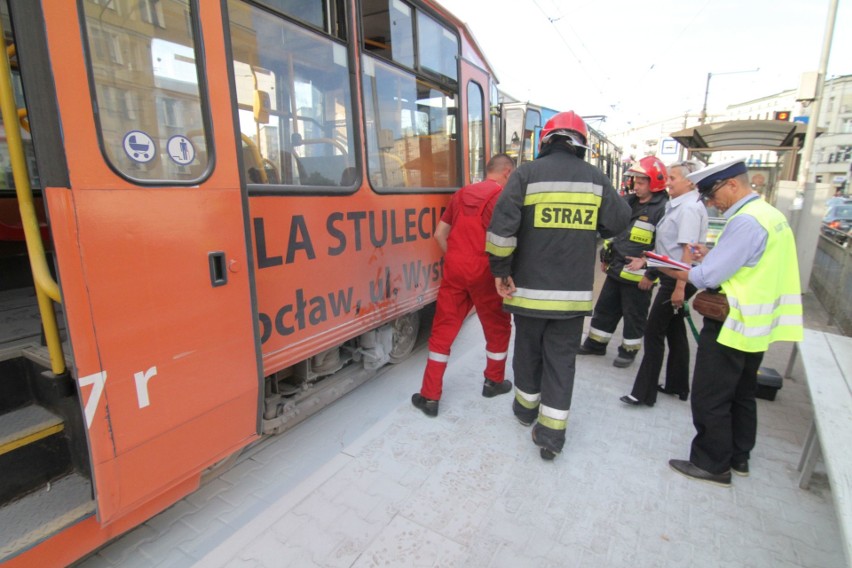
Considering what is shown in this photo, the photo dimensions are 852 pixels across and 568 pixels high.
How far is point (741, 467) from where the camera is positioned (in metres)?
2.63

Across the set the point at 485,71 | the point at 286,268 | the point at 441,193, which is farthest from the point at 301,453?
the point at 485,71

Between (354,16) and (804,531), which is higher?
(354,16)

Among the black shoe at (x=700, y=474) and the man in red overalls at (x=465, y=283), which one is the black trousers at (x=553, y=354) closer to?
the man in red overalls at (x=465, y=283)

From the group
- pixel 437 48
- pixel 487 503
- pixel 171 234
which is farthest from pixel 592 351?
pixel 171 234

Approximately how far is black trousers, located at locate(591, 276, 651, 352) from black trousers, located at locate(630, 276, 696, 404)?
1.63ft

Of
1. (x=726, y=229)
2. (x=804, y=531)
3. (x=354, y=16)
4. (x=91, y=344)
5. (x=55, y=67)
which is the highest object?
(x=354, y=16)

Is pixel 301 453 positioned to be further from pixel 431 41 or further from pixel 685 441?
pixel 431 41

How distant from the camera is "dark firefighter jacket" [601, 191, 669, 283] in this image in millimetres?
3584

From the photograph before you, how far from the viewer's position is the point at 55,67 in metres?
1.39

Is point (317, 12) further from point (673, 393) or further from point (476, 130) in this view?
point (673, 393)

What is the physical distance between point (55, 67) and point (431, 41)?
8.78 ft

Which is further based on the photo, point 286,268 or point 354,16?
point 354,16

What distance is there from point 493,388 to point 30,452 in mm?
2756

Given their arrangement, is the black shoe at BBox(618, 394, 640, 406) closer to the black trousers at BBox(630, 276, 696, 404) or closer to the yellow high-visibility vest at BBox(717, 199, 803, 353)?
the black trousers at BBox(630, 276, 696, 404)
